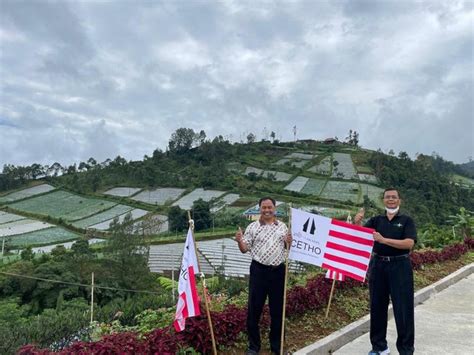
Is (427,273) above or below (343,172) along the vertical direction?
below

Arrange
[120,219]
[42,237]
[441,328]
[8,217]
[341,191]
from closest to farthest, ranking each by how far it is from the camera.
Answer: [441,328] → [42,237] → [120,219] → [8,217] → [341,191]

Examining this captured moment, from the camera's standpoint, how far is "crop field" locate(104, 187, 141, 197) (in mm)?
64188

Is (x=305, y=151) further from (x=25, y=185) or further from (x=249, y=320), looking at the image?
(x=249, y=320)

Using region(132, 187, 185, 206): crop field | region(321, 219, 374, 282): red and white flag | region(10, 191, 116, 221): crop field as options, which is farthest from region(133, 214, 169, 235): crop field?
region(321, 219, 374, 282): red and white flag

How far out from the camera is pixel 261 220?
13.7 ft

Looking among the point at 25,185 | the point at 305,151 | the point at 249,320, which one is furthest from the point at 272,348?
the point at 305,151

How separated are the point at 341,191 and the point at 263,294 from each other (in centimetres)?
5646

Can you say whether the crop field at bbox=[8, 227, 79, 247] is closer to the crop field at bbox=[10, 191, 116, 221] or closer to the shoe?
the crop field at bbox=[10, 191, 116, 221]

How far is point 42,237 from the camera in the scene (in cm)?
4722

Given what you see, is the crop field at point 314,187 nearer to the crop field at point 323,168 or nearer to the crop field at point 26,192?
the crop field at point 323,168

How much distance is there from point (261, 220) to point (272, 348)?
131 cm

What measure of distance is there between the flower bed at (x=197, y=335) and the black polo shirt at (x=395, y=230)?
5.30 ft

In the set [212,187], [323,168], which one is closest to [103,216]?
[212,187]

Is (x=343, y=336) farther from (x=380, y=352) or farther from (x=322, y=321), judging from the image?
(x=380, y=352)
